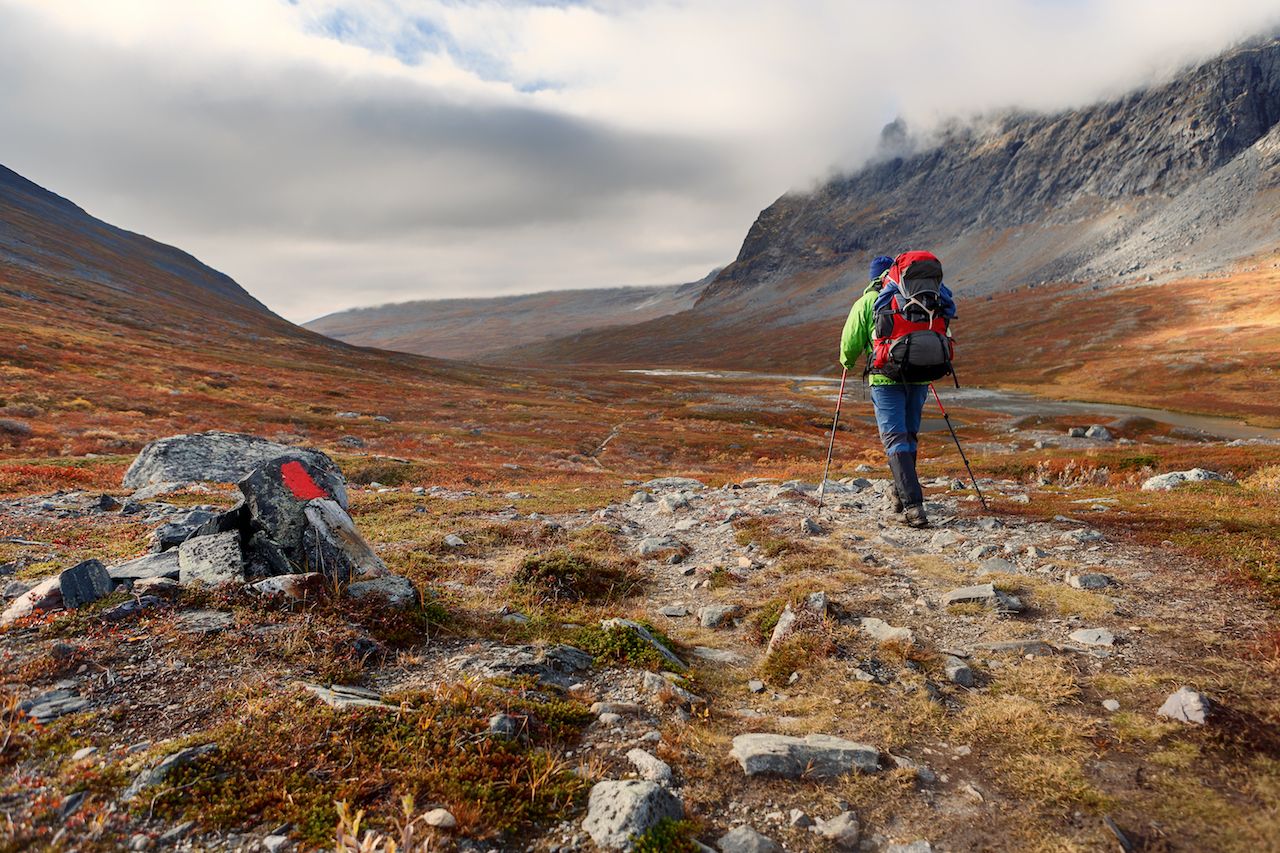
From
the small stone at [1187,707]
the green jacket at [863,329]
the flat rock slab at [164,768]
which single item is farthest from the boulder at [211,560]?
the green jacket at [863,329]

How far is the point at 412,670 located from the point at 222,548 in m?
3.38

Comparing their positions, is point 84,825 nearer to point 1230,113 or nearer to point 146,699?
point 146,699

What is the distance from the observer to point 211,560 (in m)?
7.32

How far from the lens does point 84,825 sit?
11.6 feet

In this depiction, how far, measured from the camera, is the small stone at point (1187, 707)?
4777 mm

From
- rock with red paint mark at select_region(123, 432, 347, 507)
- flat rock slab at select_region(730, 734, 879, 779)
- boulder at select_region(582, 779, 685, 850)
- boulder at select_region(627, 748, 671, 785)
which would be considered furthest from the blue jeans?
rock with red paint mark at select_region(123, 432, 347, 507)

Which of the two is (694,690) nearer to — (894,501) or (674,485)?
(894,501)

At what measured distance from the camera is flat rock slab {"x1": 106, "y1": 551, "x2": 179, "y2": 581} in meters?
7.20

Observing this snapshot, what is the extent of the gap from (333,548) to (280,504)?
895mm

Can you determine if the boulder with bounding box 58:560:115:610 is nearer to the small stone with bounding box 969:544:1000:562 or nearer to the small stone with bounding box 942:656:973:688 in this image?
the small stone with bounding box 942:656:973:688

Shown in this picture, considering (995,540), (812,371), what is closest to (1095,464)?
(995,540)

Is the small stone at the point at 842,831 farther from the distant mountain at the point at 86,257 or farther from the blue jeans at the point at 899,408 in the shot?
the distant mountain at the point at 86,257

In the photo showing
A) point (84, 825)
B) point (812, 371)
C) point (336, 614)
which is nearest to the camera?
point (84, 825)

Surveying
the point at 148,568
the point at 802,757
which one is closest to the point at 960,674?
the point at 802,757
